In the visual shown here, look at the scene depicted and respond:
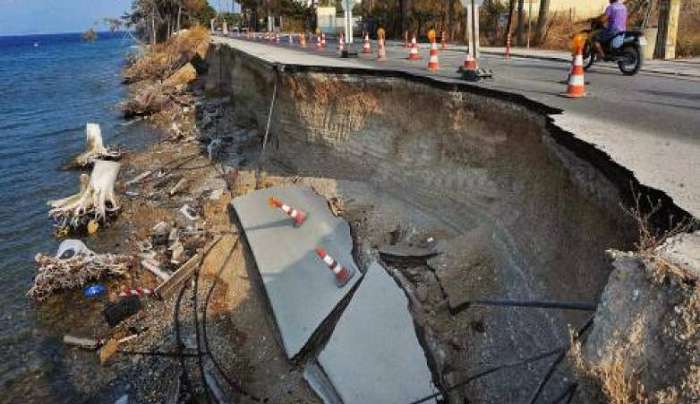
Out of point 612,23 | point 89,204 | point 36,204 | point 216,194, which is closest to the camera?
point 612,23

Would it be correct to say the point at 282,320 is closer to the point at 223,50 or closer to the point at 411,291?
the point at 411,291

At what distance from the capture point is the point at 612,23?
37.8ft

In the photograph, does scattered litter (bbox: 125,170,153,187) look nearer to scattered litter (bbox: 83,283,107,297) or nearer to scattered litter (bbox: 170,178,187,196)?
scattered litter (bbox: 170,178,187,196)

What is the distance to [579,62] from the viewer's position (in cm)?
888

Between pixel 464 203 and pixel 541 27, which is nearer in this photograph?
pixel 464 203

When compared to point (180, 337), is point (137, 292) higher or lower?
higher

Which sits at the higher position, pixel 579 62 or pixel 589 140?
pixel 579 62

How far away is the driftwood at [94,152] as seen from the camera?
18266 mm

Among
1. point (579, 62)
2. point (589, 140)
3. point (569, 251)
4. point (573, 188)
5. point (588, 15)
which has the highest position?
point (588, 15)

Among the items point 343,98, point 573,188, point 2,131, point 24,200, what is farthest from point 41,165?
point 573,188

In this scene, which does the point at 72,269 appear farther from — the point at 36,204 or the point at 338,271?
the point at 36,204

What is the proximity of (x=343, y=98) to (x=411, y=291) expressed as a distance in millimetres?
6006

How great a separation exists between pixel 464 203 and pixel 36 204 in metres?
12.4

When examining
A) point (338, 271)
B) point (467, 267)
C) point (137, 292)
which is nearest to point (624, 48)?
point (467, 267)
